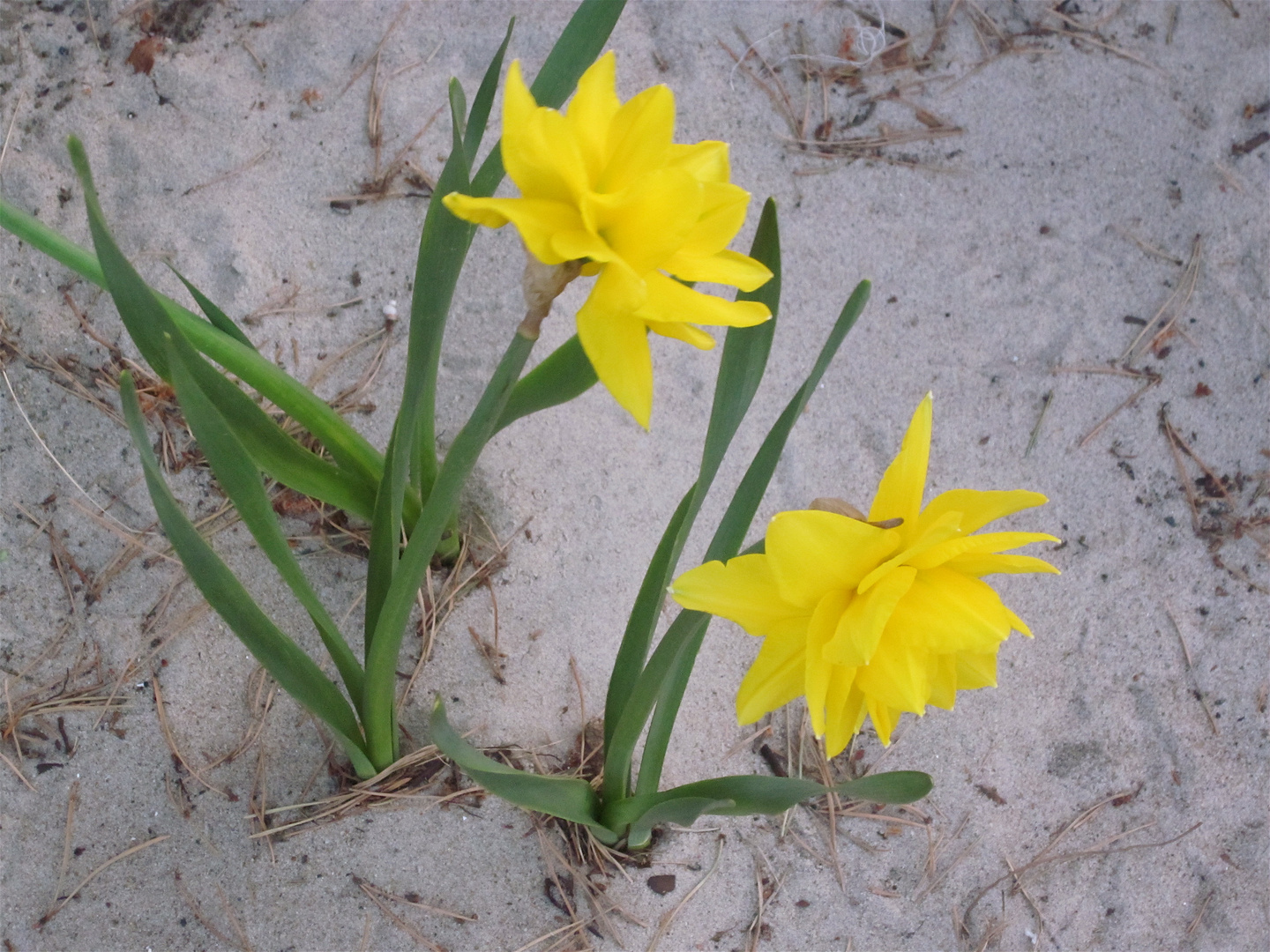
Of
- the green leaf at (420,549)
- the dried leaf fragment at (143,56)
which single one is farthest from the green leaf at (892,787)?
the dried leaf fragment at (143,56)

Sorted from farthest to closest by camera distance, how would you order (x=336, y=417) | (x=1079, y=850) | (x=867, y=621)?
(x=1079, y=850)
(x=336, y=417)
(x=867, y=621)

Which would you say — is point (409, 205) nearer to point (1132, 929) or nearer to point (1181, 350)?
point (1181, 350)

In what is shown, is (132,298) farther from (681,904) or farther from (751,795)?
(681,904)

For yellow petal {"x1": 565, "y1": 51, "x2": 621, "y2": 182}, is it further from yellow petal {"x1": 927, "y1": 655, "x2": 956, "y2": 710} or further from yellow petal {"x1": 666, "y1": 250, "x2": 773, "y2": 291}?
yellow petal {"x1": 927, "y1": 655, "x2": 956, "y2": 710}

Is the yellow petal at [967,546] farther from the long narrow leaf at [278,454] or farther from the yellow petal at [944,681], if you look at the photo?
the long narrow leaf at [278,454]

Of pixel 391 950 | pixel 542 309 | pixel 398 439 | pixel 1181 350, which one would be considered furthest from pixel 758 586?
pixel 1181 350

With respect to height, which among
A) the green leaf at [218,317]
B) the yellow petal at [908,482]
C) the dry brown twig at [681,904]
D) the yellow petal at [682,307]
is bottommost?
the dry brown twig at [681,904]

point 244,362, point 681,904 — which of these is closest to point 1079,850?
point 681,904
